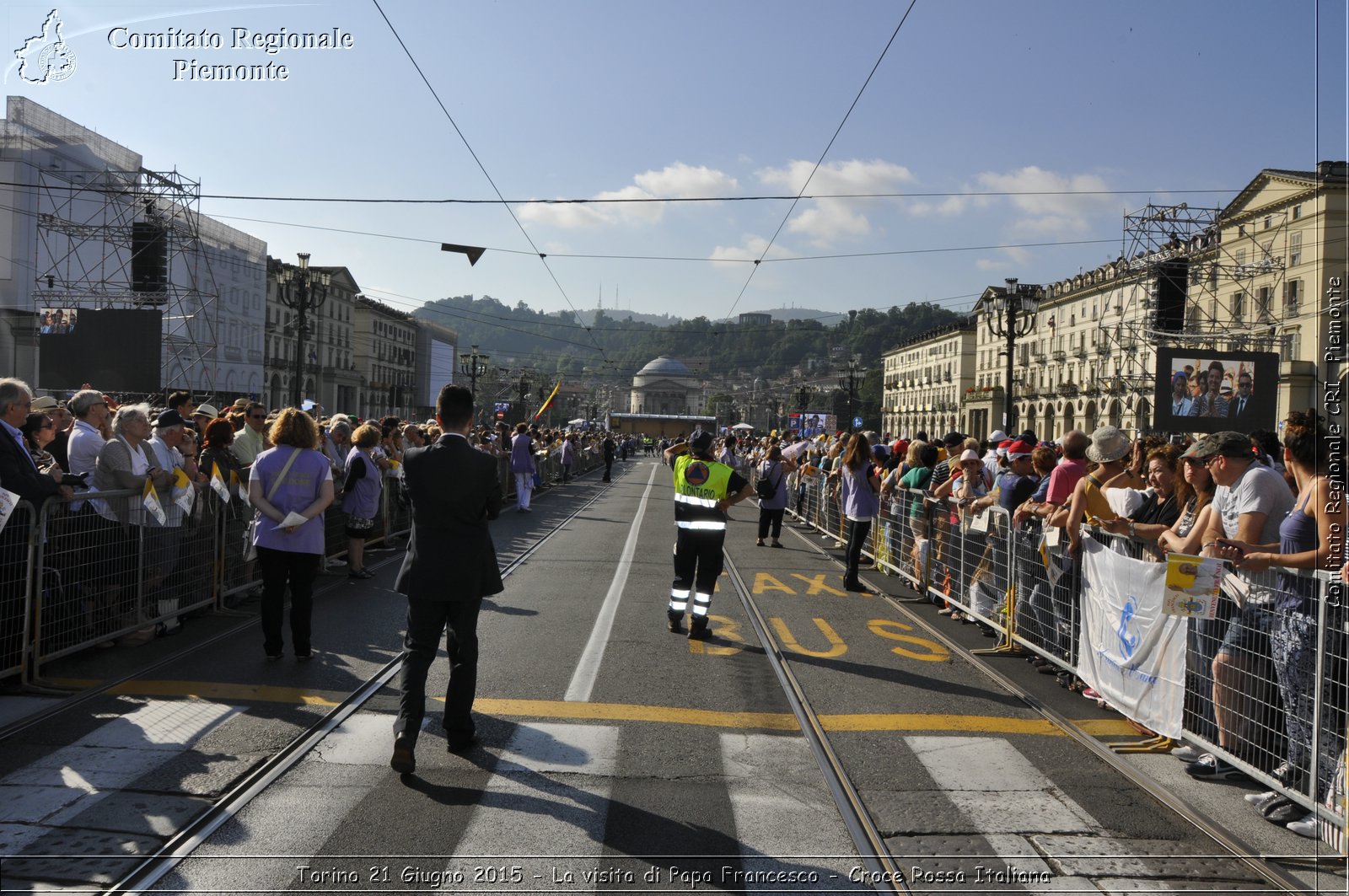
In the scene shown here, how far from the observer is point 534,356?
141 meters

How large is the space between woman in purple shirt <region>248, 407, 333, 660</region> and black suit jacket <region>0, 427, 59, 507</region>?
4.35 ft

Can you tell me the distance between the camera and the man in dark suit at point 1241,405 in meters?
27.4

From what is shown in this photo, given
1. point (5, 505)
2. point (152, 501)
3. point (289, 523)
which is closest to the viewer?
point (5, 505)

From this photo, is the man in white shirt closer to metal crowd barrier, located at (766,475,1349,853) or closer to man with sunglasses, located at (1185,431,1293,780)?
metal crowd barrier, located at (766,475,1349,853)

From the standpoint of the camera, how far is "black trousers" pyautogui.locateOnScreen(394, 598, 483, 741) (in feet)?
18.4

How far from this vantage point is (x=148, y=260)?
31312 millimetres

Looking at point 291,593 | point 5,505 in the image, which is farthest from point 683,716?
point 5,505

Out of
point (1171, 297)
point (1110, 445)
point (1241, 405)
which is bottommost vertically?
point (1110, 445)

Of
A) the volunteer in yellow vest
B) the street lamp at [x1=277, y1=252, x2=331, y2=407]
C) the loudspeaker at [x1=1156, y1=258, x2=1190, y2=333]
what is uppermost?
the loudspeaker at [x1=1156, y1=258, x2=1190, y2=333]

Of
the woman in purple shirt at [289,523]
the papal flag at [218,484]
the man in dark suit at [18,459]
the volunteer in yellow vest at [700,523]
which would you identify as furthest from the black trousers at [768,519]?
the man in dark suit at [18,459]

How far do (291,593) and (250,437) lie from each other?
15.9ft

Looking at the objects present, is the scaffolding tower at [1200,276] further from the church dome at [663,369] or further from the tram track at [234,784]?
the church dome at [663,369]

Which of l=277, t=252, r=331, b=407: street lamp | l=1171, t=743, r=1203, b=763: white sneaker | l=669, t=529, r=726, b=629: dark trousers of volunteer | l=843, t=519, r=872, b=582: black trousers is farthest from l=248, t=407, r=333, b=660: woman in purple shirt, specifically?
l=277, t=252, r=331, b=407: street lamp

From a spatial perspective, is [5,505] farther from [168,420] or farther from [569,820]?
[569,820]
